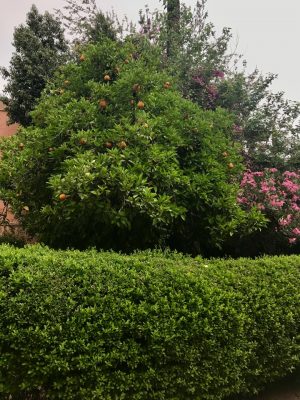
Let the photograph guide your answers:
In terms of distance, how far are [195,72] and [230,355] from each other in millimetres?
7294

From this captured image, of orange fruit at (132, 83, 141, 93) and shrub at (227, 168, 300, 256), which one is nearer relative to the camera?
orange fruit at (132, 83, 141, 93)

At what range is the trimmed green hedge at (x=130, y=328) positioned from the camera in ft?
8.50

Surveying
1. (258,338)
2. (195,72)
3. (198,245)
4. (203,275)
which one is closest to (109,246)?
(198,245)

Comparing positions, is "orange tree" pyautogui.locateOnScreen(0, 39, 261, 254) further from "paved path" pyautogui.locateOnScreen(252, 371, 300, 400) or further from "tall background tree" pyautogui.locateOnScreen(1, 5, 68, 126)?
"tall background tree" pyautogui.locateOnScreen(1, 5, 68, 126)

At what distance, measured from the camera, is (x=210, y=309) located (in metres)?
3.28

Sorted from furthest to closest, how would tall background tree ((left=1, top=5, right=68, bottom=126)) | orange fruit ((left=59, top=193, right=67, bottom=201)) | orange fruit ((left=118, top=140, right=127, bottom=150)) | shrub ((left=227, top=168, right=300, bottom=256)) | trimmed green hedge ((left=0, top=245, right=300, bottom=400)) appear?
tall background tree ((left=1, top=5, right=68, bottom=126)) < shrub ((left=227, top=168, right=300, bottom=256)) < orange fruit ((left=118, top=140, right=127, bottom=150)) < orange fruit ((left=59, top=193, right=67, bottom=201)) < trimmed green hedge ((left=0, top=245, right=300, bottom=400))

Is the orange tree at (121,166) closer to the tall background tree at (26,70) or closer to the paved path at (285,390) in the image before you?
the paved path at (285,390)

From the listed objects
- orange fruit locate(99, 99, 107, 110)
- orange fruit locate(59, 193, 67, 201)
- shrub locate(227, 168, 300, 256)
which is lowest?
orange fruit locate(59, 193, 67, 201)

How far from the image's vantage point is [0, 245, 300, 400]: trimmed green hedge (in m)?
2.59

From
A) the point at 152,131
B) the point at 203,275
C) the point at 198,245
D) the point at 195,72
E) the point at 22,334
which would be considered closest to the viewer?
the point at 22,334

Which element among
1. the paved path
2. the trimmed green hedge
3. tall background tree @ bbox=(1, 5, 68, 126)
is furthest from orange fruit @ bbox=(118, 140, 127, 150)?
tall background tree @ bbox=(1, 5, 68, 126)

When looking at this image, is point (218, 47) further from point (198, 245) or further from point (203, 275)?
point (203, 275)

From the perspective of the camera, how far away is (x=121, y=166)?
4363 millimetres

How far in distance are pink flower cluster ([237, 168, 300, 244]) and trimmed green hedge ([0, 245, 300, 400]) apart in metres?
3.11
